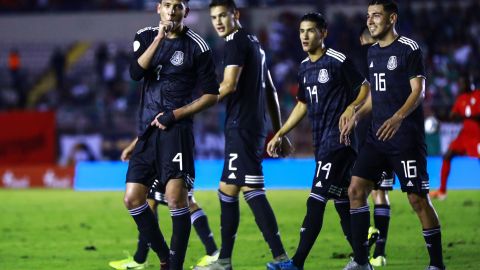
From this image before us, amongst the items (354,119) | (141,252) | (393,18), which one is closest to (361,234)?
(354,119)

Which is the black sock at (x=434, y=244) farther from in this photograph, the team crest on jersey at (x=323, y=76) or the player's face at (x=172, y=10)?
the player's face at (x=172, y=10)

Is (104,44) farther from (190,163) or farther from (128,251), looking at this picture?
(190,163)

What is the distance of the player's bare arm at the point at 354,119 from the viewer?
848 centimetres

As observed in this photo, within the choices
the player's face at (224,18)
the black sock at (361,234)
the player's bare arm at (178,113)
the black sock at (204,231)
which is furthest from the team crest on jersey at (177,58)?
the black sock at (204,231)

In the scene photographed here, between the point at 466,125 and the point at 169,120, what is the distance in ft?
29.8

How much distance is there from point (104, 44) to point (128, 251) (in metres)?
22.2

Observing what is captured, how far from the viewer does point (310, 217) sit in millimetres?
8789

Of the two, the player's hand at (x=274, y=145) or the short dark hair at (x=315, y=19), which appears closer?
the short dark hair at (x=315, y=19)

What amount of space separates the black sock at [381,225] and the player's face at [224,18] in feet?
7.45

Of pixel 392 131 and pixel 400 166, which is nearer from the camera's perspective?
pixel 392 131

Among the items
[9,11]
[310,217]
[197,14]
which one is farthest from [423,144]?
[9,11]

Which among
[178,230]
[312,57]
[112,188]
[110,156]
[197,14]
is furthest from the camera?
[197,14]

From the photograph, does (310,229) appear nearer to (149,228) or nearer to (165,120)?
(149,228)

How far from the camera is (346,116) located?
28.2ft
